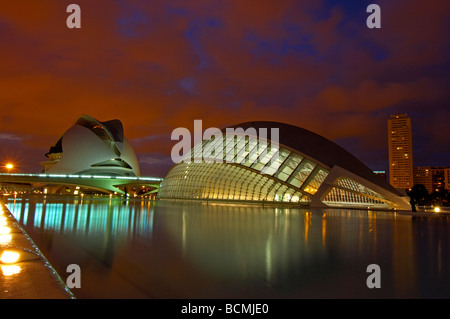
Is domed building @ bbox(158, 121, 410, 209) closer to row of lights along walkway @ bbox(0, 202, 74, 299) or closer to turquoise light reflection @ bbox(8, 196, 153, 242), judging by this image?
turquoise light reflection @ bbox(8, 196, 153, 242)

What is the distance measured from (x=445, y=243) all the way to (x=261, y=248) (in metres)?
5.32

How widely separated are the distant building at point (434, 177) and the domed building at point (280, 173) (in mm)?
→ 128637

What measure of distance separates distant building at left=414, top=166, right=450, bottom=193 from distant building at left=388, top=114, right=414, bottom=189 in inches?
142

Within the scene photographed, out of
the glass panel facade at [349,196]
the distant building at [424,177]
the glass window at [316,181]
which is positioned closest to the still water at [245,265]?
the glass window at [316,181]

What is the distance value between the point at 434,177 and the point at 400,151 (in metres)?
24.4

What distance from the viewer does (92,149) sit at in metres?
70.4

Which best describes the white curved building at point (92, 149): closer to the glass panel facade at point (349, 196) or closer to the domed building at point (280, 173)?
the domed building at point (280, 173)

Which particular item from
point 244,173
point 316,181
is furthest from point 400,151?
point 244,173

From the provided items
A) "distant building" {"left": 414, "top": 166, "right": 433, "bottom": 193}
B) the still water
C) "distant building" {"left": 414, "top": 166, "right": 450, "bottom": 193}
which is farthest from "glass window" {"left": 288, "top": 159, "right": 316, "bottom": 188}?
"distant building" {"left": 414, "top": 166, "right": 433, "bottom": 193}

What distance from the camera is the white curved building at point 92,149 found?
70.2 metres

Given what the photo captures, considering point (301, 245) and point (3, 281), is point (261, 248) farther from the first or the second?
point (3, 281)

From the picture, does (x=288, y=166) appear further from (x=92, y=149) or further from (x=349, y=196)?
(x=92, y=149)

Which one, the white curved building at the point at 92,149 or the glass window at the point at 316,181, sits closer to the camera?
the glass window at the point at 316,181

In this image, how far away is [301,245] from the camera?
25.7 feet
